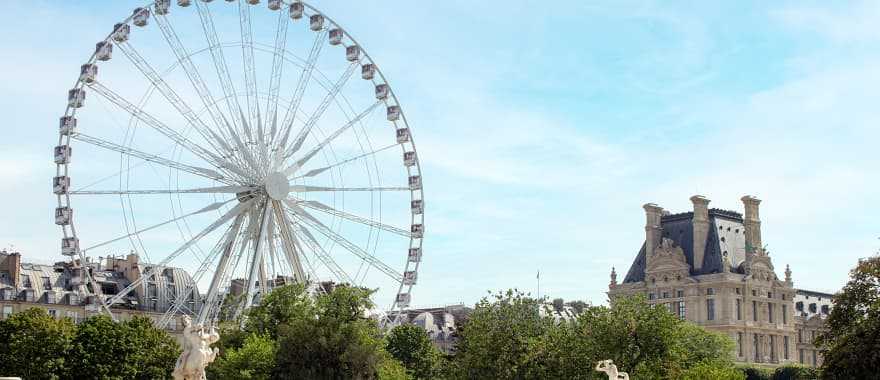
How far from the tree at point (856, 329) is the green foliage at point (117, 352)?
35.1m

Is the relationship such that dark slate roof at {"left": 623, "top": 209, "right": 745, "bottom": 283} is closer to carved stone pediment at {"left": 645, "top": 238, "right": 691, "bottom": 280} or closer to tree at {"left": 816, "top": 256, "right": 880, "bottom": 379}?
carved stone pediment at {"left": 645, "top": 238, "right": 691, "bottom": 280}

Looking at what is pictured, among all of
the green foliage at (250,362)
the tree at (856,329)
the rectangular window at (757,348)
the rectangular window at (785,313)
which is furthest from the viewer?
the rectangular window at (785,313)

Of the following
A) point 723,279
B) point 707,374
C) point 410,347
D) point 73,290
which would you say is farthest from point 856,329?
point 723,279

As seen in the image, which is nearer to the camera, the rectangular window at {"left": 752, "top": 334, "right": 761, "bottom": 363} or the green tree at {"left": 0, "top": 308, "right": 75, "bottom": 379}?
the green tree at {"left": 0, "top": 308, "right": 75, "bottom": 379}

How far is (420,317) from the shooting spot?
139000mm

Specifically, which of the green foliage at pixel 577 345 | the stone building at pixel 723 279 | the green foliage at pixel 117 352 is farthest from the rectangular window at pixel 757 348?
the green foliage at pixel 117 352

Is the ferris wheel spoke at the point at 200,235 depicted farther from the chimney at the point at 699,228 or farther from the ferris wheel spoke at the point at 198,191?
the chimney at the point at 699,228

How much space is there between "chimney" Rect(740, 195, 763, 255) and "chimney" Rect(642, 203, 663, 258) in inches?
342

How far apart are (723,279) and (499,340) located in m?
65.2

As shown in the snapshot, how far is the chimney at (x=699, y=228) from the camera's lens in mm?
130250

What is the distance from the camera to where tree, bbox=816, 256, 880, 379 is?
5447cm

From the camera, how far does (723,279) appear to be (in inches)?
4973

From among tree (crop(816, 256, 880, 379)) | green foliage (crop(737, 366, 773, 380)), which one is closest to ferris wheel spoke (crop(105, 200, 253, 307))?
tree (crop(816, 256, 880, 379))

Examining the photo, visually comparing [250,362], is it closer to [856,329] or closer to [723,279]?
[856,329]
